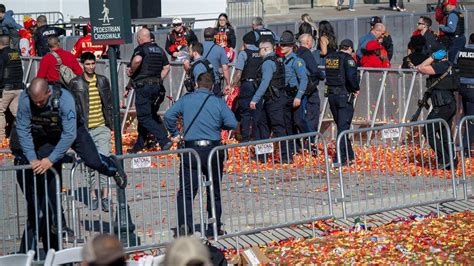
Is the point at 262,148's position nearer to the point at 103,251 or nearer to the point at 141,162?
the point at 141,162

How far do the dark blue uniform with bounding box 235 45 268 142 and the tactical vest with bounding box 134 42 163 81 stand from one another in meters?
1.22

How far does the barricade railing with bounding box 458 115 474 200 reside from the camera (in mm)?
15008

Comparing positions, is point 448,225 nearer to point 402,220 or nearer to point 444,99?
point 402,220

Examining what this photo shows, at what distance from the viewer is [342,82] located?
17594mm

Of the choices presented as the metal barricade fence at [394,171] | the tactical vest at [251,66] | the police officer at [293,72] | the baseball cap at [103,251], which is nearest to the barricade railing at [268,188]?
the metal barricade fence at [394,171]

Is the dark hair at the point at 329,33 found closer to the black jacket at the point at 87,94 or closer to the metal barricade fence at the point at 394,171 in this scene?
the metal barricade fence at the point at 394,171

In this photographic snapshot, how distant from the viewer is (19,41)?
27500mm

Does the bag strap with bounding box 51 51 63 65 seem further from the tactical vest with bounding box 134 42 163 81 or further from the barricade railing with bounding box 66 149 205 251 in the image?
the barricade railing with bounding box 66 149 205 251

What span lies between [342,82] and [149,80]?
9.09ft

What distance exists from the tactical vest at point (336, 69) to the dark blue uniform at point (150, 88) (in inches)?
95.5

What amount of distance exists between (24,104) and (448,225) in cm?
482

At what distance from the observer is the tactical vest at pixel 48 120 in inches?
477

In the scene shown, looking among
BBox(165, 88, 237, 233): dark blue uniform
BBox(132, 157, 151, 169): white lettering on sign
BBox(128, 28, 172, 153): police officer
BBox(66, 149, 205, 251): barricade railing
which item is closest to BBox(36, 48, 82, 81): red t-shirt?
BBox(128, 28, 172, 153): police officer

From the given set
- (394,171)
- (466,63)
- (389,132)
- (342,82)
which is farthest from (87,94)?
(466,63)
